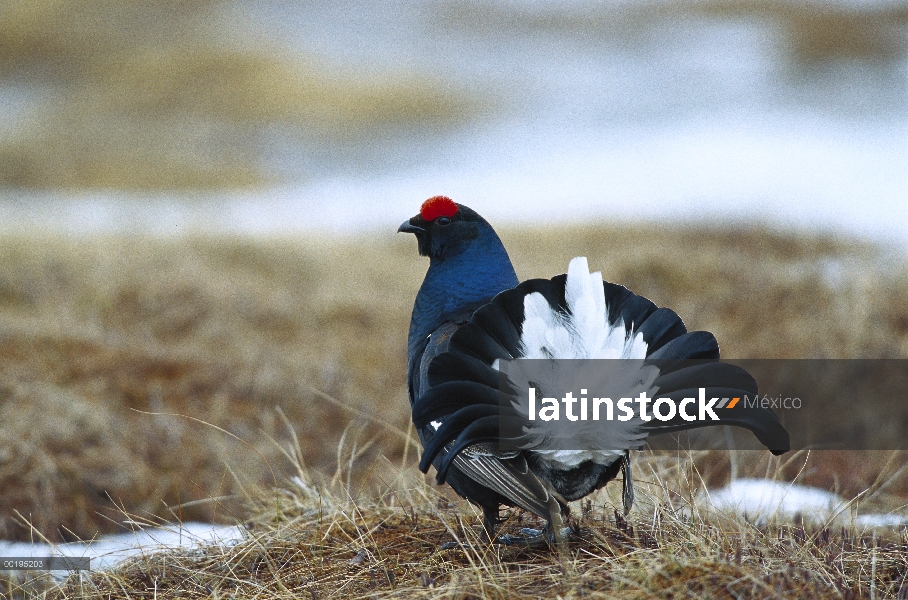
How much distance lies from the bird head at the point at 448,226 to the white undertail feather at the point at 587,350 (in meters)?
0.53

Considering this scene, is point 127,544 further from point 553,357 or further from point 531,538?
point 553,357

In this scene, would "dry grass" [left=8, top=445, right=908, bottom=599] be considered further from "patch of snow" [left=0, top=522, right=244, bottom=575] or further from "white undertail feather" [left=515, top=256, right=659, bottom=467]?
"white undertail feather" [left=515, top=256, right=659, bottom=467]

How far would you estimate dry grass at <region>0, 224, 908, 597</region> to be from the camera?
5.66 ft

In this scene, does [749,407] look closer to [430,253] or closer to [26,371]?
[430,253]

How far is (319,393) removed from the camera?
2.66 meters

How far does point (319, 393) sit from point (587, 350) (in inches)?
51.7

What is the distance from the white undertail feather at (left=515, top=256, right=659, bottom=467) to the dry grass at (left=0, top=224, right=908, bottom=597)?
222 mm

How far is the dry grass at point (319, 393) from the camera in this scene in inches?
67.9

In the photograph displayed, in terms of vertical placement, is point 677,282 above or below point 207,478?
above

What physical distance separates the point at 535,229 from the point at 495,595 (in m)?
5.90

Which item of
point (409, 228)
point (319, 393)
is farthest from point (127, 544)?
point (409, 228)

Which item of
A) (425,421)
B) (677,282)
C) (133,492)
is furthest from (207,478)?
(677,282)

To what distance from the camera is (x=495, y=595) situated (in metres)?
1.51

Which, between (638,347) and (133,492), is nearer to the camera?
(638,347)
